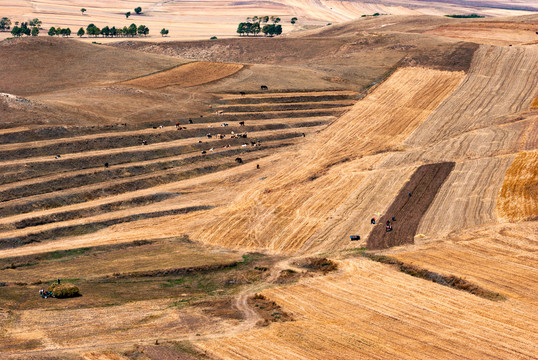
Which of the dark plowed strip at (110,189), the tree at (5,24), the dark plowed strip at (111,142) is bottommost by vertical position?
the dark plowed strip at (110,189)

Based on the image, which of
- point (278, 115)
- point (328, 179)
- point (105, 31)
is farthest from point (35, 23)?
point (328, 179)

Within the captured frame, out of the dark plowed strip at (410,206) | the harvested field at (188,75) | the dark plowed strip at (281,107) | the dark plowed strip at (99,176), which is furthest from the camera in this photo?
the harvested field at (188,75)

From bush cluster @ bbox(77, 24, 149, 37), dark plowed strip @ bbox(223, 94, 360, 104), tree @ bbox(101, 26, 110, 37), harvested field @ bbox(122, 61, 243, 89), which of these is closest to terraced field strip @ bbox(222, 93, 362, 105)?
dark plowed strip @ bbox(223, 94, 360, 104)

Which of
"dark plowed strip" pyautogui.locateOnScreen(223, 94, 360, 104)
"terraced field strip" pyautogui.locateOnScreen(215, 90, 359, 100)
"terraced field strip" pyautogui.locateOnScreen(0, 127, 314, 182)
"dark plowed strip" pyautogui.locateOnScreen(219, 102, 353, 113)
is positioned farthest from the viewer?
"terraced field strip" pyautogui.locateOnScreen(215, 90, 359, 100)

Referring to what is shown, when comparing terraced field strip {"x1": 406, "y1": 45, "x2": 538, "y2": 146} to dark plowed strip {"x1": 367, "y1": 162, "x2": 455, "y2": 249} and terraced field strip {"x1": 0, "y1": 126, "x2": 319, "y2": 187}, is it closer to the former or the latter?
dark plowed strip {"x1": 367, "y1": 162, "x2": 455, "y2": 249}

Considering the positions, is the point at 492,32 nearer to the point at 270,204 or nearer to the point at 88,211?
the point at 270,204

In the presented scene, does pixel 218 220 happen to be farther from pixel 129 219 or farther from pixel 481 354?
pixel 481 354

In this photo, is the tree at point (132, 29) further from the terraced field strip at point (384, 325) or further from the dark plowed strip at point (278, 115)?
the terraced field strip at point (384, 325)

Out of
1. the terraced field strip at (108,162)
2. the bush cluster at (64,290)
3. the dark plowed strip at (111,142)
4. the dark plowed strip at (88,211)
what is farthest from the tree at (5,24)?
the bush cluster at (64,290)
